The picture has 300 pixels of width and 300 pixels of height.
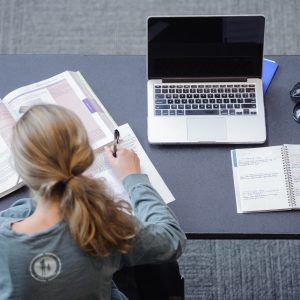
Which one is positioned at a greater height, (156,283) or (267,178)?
(267,178)

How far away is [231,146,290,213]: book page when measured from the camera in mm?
1157

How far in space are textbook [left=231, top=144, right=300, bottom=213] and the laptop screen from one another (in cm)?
21

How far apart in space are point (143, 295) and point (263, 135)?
0.45m

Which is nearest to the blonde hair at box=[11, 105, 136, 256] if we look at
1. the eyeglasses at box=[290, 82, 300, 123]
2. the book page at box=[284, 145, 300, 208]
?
the book page at box=[284, 145, 300, 208]

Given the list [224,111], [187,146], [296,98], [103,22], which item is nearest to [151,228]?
[187,146]

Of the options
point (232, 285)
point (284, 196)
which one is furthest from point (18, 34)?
point (284, 196)

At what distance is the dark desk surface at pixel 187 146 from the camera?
1147 millimetres

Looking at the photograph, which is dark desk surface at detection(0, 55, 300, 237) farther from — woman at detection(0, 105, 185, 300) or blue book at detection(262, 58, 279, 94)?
woman at detection(0, 105, 185, 300)

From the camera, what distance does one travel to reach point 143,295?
3.87 ft

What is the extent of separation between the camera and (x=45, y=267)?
35.8 inches

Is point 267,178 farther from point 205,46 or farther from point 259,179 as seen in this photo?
point 205,46

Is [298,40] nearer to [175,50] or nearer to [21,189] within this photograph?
[175,50]

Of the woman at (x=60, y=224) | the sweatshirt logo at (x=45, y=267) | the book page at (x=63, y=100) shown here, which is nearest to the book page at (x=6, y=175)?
the book page at (x=63, y=100)

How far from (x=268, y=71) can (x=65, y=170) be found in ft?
2.22
